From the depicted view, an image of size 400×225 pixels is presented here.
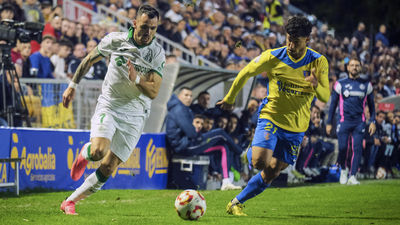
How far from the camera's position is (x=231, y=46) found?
20.1 metres

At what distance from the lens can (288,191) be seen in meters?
12.6

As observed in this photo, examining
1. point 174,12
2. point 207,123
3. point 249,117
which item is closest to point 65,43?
point 207,123

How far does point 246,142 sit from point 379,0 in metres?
25.5

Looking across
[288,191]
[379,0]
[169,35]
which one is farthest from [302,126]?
[379,0]

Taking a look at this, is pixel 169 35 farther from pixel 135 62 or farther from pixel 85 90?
pixel 135 62

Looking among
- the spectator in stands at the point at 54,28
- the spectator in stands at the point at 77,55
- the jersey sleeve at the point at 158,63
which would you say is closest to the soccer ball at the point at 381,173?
the spectator in stands at the point at 77,55

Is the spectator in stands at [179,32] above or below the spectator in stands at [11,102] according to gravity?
above

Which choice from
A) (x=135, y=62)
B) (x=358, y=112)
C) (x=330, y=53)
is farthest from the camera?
(x=330, y=53)

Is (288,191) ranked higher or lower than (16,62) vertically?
lower

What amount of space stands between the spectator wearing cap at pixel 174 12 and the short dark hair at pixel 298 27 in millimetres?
10957

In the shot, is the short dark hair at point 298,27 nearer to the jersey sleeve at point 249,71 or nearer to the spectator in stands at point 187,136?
the jersey sleeve at point 249,71

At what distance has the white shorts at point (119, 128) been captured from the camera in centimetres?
782

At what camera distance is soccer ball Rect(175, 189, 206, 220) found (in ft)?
25.5

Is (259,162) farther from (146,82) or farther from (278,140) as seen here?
(146,82)
